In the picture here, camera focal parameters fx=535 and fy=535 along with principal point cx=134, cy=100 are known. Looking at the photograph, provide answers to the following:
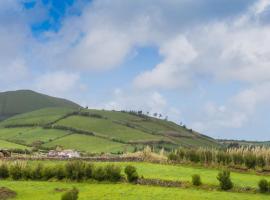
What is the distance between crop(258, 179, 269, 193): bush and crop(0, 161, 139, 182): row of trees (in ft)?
28.2

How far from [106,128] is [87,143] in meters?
24.5

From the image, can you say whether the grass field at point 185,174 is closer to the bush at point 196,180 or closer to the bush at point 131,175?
the bush at point 196,180

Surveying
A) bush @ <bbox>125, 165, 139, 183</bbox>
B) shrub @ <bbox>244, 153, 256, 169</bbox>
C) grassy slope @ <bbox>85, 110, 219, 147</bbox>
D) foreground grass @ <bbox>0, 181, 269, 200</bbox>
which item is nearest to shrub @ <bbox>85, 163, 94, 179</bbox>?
foreground grass @ <bbox>0, 181, 269, 200</bbox>

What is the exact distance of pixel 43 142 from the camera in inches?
4363

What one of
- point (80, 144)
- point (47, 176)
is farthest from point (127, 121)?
point (47, 176)

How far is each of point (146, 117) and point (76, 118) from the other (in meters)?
30.5

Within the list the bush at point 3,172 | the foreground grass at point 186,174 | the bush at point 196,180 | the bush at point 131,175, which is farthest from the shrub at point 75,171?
the bush at point 196,180

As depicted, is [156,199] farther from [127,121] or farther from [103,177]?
[127,121]

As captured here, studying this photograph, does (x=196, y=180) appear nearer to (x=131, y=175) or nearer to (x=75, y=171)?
(x=131, y=175)

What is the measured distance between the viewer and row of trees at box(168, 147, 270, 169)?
46.3m

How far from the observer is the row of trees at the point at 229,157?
46312 mm

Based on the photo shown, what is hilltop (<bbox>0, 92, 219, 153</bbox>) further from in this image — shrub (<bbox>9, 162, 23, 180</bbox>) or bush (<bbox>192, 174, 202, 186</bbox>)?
bush (<bbox>192, 174, 202, 186</bbox>)

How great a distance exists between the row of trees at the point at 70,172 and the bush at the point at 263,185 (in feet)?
28.2

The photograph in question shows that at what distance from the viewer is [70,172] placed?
38.9 m
